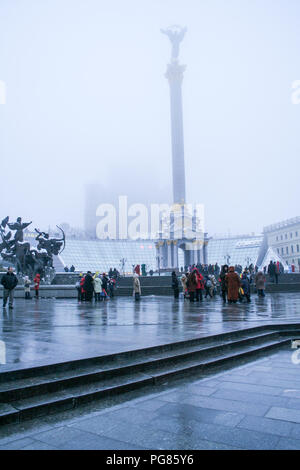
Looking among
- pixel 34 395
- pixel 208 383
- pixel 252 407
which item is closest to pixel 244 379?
pixel 208 383

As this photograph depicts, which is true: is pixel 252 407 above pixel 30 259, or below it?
below

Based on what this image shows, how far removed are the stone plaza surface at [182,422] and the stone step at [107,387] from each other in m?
0.10

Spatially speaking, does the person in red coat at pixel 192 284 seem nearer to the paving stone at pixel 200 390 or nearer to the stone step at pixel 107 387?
the stone step at pixel 107 387

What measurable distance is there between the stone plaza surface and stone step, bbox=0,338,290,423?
0.10 metres

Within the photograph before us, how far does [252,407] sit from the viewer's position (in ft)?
12.5

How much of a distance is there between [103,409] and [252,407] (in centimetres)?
146

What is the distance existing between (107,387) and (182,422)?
1.14m

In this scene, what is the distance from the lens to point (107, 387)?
427 centimetres

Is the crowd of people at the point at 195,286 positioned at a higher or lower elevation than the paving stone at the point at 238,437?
higher

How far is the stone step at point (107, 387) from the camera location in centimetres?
357

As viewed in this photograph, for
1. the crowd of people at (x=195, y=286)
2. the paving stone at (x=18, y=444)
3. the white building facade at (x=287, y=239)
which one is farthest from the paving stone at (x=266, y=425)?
the white building facade at (x=287, y=239)

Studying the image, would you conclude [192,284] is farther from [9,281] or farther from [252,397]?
[252,397]
